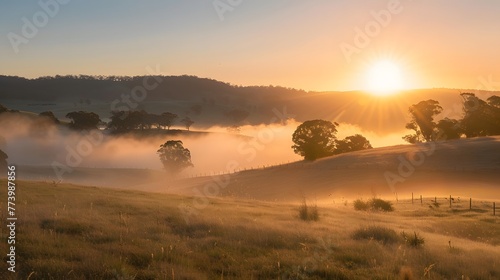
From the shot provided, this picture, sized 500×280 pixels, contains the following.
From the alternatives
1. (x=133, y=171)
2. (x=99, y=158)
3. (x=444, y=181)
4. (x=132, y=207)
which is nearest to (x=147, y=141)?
(x=99, y=158)

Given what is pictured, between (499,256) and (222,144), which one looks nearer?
(499,256)

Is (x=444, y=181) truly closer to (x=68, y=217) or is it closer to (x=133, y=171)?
(x=68, y=217)

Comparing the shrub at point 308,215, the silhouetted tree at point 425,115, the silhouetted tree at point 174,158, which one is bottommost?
the shrub at point 308,215

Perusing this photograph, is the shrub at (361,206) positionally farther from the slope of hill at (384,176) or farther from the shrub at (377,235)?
the slope of hill at (384,176)

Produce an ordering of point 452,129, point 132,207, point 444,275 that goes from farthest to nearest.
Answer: point 452,129, point 132,207, point 444,275

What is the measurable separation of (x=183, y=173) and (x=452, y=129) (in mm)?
65444

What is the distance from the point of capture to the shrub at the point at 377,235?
14820 mm

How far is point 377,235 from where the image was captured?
597 inches

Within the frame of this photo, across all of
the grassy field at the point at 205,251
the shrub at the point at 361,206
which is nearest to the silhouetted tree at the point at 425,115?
the shrub at the point at 361,206

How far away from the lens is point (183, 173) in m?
114

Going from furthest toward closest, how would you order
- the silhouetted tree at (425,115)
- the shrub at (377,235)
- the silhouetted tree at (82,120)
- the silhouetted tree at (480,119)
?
the silhouetted tree at (82,120) < the silhouetted tree at (425,115) < the silhouetted tree at (480,119) < the shrub at (377,235)

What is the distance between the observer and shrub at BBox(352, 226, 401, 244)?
14.8 meters

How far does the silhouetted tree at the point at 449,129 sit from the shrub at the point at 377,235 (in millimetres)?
93222

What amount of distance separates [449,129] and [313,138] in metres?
33.9
